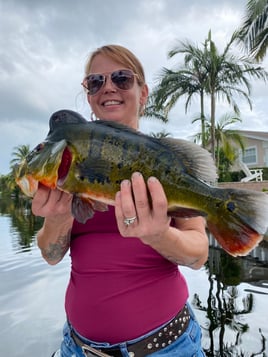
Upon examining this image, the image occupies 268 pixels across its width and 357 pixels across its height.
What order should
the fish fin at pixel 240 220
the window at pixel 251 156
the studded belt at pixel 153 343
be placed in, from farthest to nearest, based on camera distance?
the window at pixel 251 156
the studded belt at pixel 153 343
the fish fin at pixel 240 220

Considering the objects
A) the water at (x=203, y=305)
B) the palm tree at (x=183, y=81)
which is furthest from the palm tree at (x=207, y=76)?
the water at (x=203, y=305)

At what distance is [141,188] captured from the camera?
55.2 inches

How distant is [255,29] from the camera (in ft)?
53.8

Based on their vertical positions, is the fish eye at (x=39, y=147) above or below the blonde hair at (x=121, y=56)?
below

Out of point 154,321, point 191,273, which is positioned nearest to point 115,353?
point 154,321

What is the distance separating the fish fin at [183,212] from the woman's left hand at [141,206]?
0.11ft

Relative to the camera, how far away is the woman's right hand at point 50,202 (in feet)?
5.41

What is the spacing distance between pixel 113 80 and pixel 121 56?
210mm

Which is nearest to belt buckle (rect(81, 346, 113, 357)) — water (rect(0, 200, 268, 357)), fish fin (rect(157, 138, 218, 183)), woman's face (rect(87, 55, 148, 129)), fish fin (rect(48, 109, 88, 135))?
A: fish fin (rect(157, 138, 218, 183))

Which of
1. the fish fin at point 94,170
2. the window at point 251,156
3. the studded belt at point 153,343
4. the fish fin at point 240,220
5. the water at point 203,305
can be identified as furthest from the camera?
the window at point 251,156

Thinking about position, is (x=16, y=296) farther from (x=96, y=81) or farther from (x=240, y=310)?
(x=96, y=81)

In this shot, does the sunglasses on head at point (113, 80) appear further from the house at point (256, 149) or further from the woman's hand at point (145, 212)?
the house at point (256, 149)

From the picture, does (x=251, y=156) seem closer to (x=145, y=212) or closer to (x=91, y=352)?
(x=91, y=352)

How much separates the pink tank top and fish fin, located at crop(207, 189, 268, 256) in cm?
47
